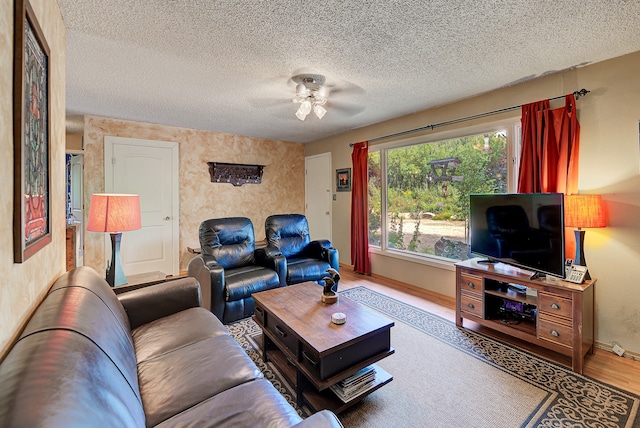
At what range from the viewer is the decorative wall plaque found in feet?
16.0

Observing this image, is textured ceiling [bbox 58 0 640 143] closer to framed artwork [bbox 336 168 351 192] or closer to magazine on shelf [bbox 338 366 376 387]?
framed artwork [bbox 336 168 351 192]

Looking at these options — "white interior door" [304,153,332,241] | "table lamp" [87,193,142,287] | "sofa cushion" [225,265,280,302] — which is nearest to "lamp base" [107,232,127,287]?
"table lamp" [87,193,142,287]

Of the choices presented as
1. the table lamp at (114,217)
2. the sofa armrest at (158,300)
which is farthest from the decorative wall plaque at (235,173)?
the sofa armrest at (158,300)

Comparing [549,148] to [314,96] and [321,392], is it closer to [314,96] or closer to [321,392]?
[314,96]

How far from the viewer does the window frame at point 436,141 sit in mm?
2871

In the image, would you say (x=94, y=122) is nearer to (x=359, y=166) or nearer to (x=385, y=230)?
(x=359, y=166)

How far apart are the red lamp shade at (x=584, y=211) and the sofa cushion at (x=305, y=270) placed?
239 cm

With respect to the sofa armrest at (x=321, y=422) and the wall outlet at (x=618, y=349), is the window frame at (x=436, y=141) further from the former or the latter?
the sofa armrest at (x=321, y=422)

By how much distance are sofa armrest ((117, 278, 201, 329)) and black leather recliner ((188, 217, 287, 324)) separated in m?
0.61

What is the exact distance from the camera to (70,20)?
1.79 m

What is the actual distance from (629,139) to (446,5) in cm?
188

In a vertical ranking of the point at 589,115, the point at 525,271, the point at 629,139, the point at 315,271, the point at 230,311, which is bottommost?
the point at 230,311

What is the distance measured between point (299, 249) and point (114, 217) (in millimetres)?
2220

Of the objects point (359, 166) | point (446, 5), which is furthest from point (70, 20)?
point (359, 166)
